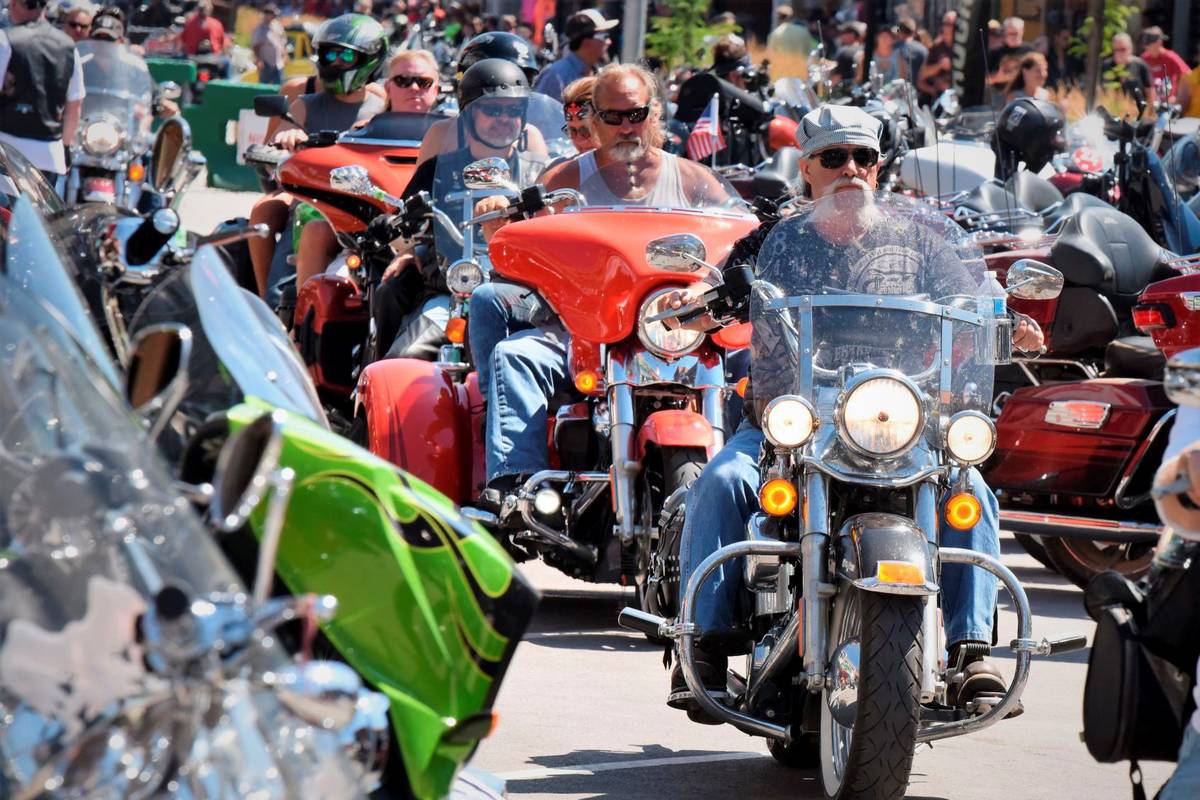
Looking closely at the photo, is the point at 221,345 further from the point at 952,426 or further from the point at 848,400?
the point at 952,426

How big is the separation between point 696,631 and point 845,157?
1.44 metres

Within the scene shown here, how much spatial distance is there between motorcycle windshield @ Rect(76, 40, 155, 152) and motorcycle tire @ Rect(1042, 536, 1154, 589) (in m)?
6.87

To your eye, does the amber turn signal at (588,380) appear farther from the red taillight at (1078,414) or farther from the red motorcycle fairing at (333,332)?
the red motorcycle fairing at (333,332)

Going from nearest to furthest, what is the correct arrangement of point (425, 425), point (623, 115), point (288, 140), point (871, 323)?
point (871, 323) < point (623, 115) < point (425, 425) < point (288, 140)

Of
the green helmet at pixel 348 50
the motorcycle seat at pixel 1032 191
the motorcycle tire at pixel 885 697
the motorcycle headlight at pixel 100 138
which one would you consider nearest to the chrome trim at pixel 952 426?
the motorcycle tire at pixel 885 697

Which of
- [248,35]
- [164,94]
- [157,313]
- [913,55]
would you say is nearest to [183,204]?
[164,94]

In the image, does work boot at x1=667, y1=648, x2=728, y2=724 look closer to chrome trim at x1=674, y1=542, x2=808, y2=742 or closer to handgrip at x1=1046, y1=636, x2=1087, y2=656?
chrome trim at x1=674, y1=542, x2=808, y2=742

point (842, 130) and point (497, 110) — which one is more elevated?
point (842, 130)

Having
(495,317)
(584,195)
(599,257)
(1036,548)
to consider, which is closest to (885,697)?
(599,257)

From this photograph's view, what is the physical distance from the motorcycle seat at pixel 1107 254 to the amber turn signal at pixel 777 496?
4.64 metres

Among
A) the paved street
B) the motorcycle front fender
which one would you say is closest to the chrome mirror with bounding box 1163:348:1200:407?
the motorcycle front fender

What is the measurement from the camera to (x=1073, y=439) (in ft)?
29.2

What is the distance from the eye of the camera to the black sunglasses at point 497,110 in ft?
29.8

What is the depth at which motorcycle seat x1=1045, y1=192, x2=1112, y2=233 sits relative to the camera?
387 inches
